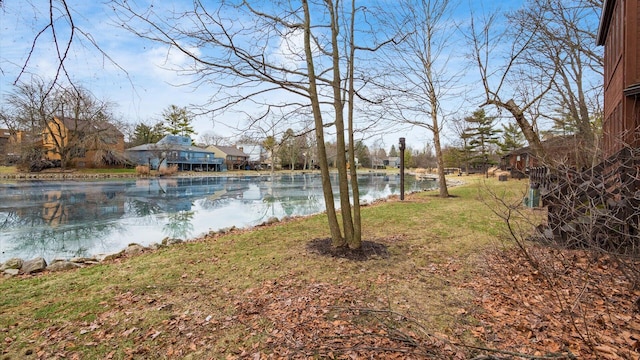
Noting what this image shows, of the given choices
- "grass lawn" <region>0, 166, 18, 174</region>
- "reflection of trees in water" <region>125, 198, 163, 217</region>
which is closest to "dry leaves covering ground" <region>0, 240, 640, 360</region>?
"reflection of trees in water" <region>125, 198, 163, 217</region>

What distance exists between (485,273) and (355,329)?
2570 mm

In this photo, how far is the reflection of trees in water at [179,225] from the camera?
9.83m

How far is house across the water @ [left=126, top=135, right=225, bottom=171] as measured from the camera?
44844mm

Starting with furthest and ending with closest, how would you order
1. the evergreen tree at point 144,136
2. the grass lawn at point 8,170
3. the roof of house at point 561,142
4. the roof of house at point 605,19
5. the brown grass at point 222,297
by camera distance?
the evergreen tree at point 144,136, the grass lawn at point 8,170, the roof of house at point 561,142, the roof of house at point 605,19, the brown grass at point 222,297

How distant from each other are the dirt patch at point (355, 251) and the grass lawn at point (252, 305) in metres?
0.13

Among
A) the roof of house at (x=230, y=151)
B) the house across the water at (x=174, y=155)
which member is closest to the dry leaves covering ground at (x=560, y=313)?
the house across the water at (x=174, y=155)

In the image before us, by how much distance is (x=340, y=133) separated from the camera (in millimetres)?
5637

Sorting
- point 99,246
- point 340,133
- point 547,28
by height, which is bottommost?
point 99,246

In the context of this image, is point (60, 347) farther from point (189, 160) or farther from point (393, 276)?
point (189, 160)

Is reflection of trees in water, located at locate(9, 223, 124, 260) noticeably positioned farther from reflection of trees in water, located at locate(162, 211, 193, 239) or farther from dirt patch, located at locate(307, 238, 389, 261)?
dirt patch, located at locate(307, 238, 389, 261)

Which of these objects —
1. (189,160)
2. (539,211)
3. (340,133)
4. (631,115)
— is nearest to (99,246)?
(340,133)

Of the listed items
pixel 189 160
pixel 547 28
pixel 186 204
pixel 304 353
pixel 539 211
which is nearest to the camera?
pixel 304 353

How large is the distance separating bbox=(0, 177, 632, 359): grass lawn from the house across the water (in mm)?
40968

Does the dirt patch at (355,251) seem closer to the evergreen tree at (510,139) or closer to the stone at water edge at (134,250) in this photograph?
the stone at water edge at (134,250)
